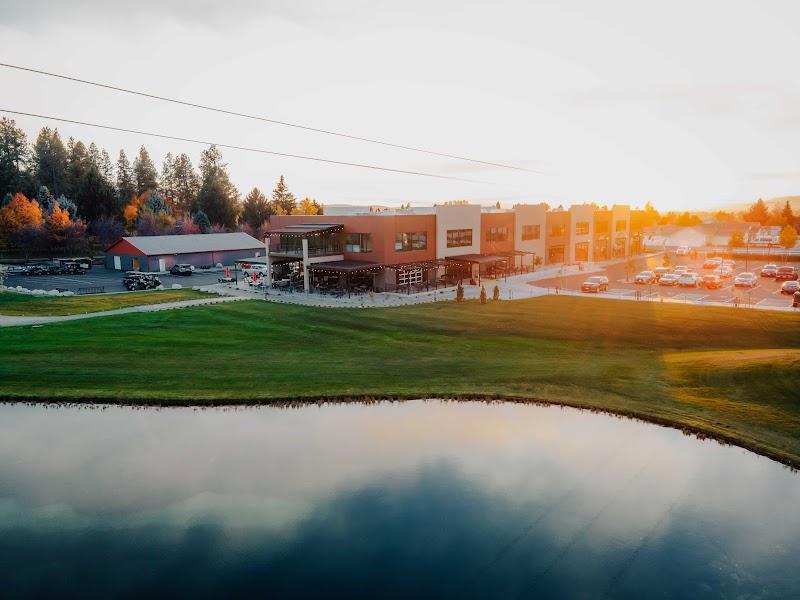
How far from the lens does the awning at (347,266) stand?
50656 millimetres

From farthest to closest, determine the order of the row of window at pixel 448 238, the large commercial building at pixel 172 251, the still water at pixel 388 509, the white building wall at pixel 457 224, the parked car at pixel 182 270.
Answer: the large commercial building at pixel 172 251
the parked car at pixel 182 270
the white building wall at pixel 457 224
the row of window at pixel 448 238
the still water at pixel 388 509

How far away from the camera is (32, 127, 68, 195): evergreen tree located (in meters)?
121

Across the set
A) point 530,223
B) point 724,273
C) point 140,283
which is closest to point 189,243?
point 140,283

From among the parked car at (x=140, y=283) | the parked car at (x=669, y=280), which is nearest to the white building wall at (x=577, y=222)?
the parked car at (x=669, y=280)

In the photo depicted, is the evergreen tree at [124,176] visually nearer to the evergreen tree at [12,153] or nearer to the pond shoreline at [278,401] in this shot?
the evergreen tree at [12,153]

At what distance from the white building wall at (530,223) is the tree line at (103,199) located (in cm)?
4585

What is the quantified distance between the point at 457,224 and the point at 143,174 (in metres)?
99.8

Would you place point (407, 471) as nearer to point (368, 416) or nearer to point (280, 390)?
point (368, 416)

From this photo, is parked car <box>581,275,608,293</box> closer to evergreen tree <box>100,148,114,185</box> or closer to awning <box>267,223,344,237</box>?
awning <box>267,223,344,237</box>

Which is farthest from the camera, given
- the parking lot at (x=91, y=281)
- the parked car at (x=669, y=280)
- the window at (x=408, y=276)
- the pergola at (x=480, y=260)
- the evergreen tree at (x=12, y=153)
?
the evergreen tree at (x=12, y=153)

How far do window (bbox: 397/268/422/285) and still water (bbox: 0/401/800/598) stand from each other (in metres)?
32.4

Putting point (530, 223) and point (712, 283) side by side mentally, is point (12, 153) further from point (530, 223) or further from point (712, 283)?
point (712, 283)

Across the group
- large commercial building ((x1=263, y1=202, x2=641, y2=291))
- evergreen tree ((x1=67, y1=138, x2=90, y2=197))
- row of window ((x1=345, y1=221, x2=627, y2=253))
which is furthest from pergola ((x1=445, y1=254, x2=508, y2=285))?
evergreen tree ((x1=67, y1=138, x2=90, y2=197))

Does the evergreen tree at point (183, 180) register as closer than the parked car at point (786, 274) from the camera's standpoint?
No
